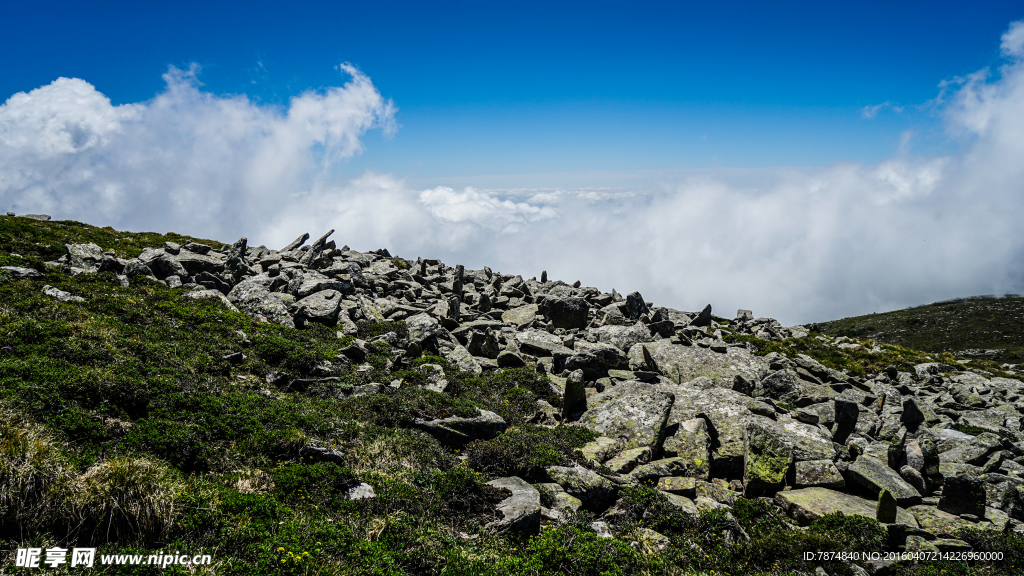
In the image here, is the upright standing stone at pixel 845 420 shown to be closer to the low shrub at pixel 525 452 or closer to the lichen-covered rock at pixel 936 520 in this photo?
the lichen-covered rock at pixel 936 520

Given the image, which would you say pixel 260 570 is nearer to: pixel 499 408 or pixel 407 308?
pixel 499 408

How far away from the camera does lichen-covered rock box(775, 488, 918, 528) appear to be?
11.9 meters

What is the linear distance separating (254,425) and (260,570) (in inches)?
239

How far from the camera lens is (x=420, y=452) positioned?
43.4 feet

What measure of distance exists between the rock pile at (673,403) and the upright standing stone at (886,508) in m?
0.03

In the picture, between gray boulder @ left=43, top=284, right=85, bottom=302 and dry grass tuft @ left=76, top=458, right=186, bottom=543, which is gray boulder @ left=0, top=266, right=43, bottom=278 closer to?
gray boulder @ left=43, top=284, right=85, bottom=302

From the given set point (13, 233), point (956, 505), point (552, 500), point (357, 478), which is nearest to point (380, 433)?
point (357, 478)

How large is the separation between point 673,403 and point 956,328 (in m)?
169

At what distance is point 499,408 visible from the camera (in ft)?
61.2

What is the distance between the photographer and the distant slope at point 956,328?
11306cm

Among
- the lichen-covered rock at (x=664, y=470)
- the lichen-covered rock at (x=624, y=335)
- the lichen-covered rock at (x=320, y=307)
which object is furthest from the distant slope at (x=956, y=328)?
the lichen-covered rock at (x=320, y=307)

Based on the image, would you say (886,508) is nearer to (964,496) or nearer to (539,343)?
(964,496)

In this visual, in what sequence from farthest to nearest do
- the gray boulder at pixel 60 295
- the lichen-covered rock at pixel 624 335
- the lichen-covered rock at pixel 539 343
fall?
the lichen-covered rock at pixel 624 335
the lichen-covered rock at pixel 539 343
the gray boulder at pixel 60 295

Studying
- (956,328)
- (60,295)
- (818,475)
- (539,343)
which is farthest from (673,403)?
(956,328)
